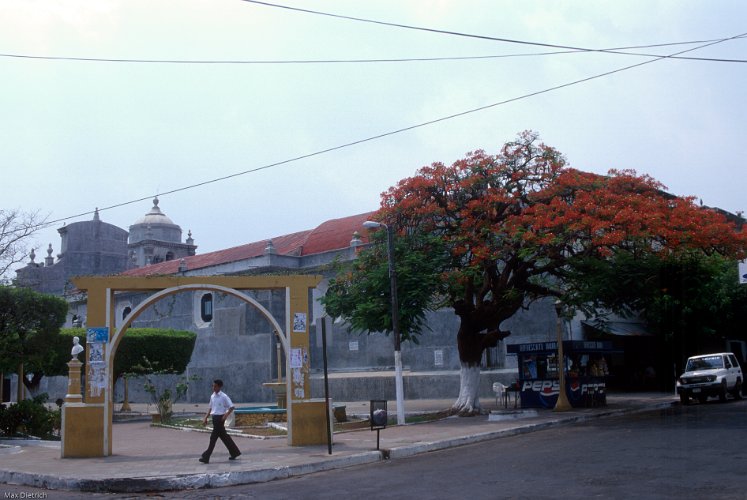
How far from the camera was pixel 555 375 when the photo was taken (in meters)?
24.7

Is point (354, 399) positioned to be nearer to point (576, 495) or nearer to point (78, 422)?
point (78, 422)

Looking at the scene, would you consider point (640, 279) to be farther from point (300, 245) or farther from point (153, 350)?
point (300, 245)

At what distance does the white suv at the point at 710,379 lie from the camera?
25047 millimetres

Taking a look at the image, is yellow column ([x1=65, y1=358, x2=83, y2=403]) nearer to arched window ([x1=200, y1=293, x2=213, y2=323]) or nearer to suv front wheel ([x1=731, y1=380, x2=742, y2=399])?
suv front wheel ([x1=731, y1=380, x2=742, y2=399])

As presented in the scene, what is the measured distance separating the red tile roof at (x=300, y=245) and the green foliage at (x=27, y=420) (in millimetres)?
19761

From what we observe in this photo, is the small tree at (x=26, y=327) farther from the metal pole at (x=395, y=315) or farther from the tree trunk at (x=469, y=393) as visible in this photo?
the tree trunk at (x=469, y=393)

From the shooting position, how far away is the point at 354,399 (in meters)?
35.1

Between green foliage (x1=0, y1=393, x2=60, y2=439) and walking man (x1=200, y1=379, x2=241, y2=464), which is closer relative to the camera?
walking man (x1=200, y1=379, x2=241, y2=464)

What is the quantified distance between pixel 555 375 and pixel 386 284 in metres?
6.55

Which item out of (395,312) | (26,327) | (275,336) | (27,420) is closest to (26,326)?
(26,327)

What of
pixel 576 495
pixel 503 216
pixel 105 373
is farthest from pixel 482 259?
pixel 576 495

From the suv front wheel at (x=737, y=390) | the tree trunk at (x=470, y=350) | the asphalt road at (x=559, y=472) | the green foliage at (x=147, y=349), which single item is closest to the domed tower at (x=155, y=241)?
the green foliage at (x=147, y=349)

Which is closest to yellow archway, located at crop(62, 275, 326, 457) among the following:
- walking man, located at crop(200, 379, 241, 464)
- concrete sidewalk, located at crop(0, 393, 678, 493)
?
concrete sidewalk, located at crop(0, 393, 678, 493)

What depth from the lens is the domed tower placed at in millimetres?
63188
